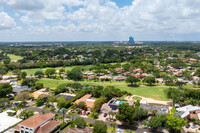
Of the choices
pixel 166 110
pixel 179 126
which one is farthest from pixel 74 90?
pixel 179 126

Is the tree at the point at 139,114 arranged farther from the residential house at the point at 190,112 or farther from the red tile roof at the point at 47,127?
the red tile roof at the point at 47,127

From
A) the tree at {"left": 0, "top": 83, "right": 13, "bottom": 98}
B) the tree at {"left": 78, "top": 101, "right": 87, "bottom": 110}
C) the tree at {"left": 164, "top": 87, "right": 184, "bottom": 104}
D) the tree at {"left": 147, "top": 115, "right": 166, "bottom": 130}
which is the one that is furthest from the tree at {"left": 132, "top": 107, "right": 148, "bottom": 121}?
the tree at {"left": 0, "top": 83, "right": 13, "bottom": 98}

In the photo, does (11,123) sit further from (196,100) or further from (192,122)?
(196,100)

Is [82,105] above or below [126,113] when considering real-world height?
below

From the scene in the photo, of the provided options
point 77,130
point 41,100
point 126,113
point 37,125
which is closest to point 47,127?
point 37,125

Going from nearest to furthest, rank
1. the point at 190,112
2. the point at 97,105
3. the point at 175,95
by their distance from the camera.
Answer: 1. the point at 190,112
2. the point at 97,105
3. the point at 175,95

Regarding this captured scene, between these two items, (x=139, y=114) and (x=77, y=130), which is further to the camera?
(x=139, y=114)

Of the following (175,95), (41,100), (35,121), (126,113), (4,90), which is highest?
(175,95)

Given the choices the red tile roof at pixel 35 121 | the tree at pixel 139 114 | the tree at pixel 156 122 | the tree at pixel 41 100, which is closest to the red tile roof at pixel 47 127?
the red tile roof at pixel 35 121

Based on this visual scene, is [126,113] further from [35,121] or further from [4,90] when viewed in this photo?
[4,90]
